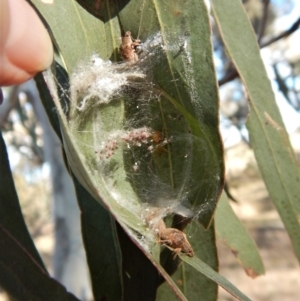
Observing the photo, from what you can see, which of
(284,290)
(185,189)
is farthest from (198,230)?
(284,290)

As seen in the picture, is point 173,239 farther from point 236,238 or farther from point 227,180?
point 227,180

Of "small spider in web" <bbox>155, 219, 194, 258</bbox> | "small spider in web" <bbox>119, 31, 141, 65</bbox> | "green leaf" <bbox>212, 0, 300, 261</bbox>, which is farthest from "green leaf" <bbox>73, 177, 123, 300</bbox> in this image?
"green leaf" <bbox>212, 0, 300, 261</bbox>

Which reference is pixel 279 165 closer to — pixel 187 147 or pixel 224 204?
pixel 224 204

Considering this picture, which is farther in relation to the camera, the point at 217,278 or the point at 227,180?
the point at 227,180

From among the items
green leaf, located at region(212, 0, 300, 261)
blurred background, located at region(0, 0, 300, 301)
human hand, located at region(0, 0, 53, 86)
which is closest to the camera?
human hand, located at region(0, 0, 53, 86)

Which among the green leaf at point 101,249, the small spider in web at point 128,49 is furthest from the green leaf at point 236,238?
the small spider in web at point 128,49

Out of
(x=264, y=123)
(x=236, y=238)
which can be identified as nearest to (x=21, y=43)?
(x=264, y=123)

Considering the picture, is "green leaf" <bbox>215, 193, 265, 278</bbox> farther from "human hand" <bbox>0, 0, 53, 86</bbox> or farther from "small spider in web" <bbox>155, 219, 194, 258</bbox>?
"human hand" <bbox>0, 0, 53, 86</bbox>
